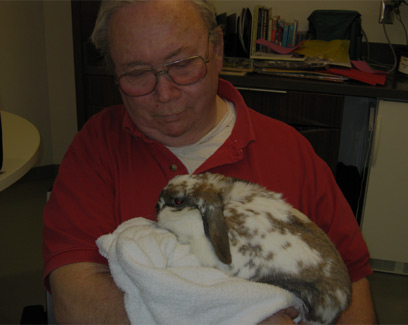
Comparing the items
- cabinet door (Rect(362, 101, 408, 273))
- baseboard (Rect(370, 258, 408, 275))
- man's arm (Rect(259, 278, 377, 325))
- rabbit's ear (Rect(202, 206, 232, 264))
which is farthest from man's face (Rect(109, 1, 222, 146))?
baseboard (Rect(370, 258, 408, 275))

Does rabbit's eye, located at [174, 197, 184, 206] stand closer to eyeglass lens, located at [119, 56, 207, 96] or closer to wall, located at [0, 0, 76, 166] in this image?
eyeglass lens, located at [119, 56, 207, 96]

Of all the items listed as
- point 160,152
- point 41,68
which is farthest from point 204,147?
point 41,68

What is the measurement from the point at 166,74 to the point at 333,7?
2.34 m

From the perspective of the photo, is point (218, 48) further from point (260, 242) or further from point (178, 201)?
point (260, 242)

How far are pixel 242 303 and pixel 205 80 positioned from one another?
715 millimetres

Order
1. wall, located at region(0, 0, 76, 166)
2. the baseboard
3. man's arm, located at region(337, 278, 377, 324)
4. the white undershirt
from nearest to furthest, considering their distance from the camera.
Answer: man's arm, located at region(337, 278, 377, 324)
the white undershirt
the baseboard
wall, located at region(0, 0, 76, 166)

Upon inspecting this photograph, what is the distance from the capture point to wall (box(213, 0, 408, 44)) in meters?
3.15

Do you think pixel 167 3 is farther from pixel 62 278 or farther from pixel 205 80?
pixel 62 278

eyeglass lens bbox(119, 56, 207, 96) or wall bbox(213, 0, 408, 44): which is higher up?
wall bbox(213, 0, 408, 44)

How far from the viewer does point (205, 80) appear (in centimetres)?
137

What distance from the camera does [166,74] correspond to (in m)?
1.30

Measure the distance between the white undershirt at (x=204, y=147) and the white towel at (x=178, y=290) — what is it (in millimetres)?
418

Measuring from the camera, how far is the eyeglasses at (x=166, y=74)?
4.27 feet

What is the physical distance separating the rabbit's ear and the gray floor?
1.88 m
